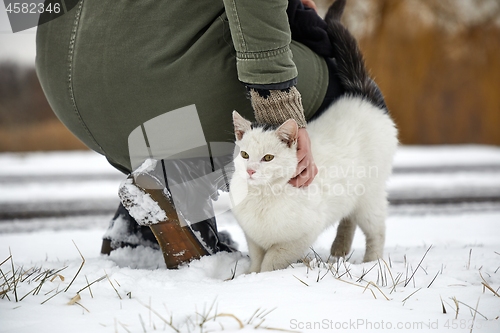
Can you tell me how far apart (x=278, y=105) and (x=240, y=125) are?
0.85ft

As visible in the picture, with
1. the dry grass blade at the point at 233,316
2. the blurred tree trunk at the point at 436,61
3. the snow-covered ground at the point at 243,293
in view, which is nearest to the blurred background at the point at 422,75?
the blurred tree trunk at the point at 436,61

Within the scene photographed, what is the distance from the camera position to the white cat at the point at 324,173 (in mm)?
1839

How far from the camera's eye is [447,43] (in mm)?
8852

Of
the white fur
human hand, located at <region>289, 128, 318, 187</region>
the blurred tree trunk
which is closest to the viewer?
human hand, located at <region>289, 128, 318, 187</region>

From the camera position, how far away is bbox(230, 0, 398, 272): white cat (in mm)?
1839

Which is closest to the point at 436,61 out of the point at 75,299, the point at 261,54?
the point at 261,54

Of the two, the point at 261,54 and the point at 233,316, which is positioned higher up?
the point at 261,54

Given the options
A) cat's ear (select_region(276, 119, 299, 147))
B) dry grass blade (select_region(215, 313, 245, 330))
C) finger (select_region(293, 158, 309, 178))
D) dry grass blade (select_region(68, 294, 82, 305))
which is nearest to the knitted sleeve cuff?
cat's ear (select_region(276, 119, 299, 147))

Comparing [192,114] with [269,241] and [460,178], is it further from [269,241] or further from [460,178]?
[460,178]

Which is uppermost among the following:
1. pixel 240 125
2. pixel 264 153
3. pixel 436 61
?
pixel 436 61

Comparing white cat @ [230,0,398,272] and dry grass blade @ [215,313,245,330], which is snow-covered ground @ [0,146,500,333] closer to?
dry grass blade @ [215,313,245,330]

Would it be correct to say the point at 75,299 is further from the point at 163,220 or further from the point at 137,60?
the point at 137,60

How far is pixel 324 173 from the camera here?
1.93 meters

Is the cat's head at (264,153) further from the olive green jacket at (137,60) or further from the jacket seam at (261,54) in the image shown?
the jacket seam at (261,54)
